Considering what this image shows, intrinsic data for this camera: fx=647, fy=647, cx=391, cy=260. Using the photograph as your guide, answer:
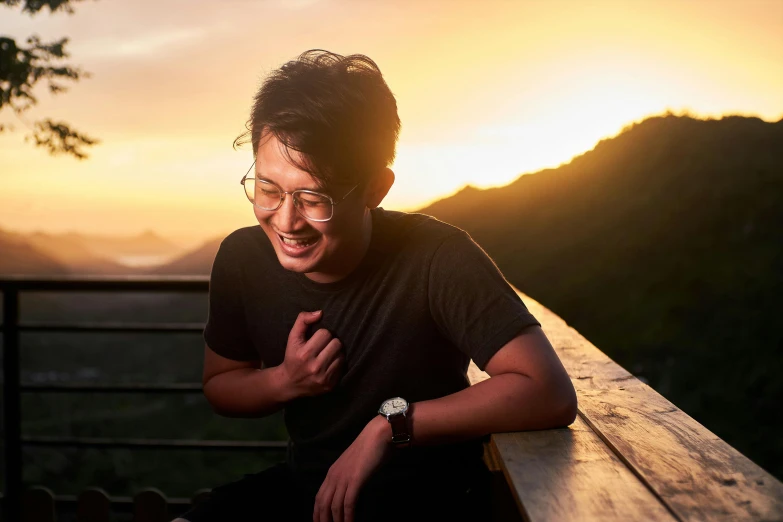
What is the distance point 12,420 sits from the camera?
294 centimetres

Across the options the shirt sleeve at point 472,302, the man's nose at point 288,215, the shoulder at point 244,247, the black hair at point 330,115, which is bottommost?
the shirt sleeve at point 472,302

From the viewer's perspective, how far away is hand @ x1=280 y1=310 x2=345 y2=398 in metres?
1.53

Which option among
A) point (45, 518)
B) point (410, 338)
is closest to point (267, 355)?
→ point (410, 338)

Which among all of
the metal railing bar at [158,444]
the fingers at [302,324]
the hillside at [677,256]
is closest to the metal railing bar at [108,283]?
the metal railing bar at [158,444]

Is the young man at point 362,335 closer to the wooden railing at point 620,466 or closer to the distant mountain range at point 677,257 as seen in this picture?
the wooden railing at point 620,466

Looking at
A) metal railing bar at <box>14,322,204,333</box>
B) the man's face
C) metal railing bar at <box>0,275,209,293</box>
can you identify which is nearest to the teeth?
the man's face

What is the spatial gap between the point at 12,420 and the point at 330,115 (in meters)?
2.39

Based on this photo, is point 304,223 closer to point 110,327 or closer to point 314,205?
point 314,205

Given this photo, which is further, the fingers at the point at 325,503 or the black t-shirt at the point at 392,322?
the black t-shirt at the point at 392,322

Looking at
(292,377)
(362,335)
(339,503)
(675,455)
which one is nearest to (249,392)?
(292,377)

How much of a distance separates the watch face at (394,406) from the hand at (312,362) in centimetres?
18

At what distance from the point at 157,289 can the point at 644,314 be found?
9293mm

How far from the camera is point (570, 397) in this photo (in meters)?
1.36

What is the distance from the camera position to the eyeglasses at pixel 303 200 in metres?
1.46
